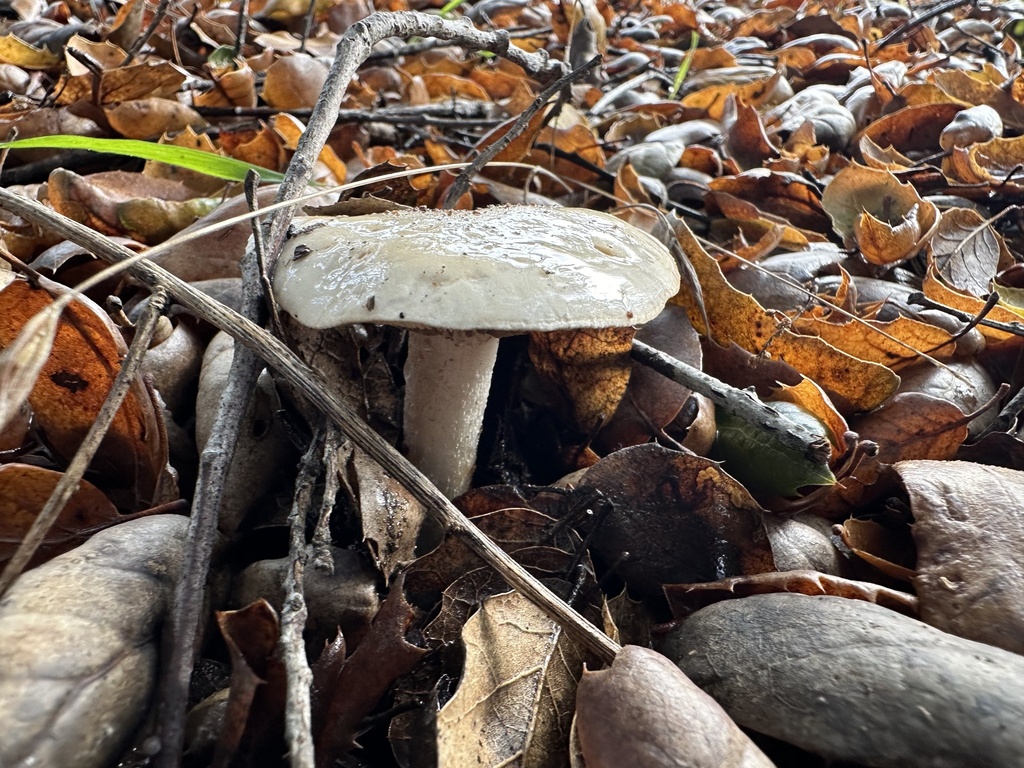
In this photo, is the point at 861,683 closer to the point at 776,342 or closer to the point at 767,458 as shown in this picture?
the point at 767,458

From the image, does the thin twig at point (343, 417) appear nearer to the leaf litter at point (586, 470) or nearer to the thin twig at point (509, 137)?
the leaf litter at point (586, 470)

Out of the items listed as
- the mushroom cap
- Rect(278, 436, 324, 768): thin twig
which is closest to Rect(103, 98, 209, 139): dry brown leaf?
the mushroom cap

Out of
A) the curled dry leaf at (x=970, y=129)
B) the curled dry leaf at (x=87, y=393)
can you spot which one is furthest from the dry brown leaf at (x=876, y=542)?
the curled dry leaf at (x=970, y=129)

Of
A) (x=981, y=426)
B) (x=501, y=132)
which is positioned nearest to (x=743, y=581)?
(x=981, y=426)

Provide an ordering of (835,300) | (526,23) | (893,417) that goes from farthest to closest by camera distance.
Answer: (526,23) < (835,300) < (893,417)

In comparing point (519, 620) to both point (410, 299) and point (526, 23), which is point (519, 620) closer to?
point (410, 299)

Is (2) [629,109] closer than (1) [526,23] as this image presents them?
Yes
